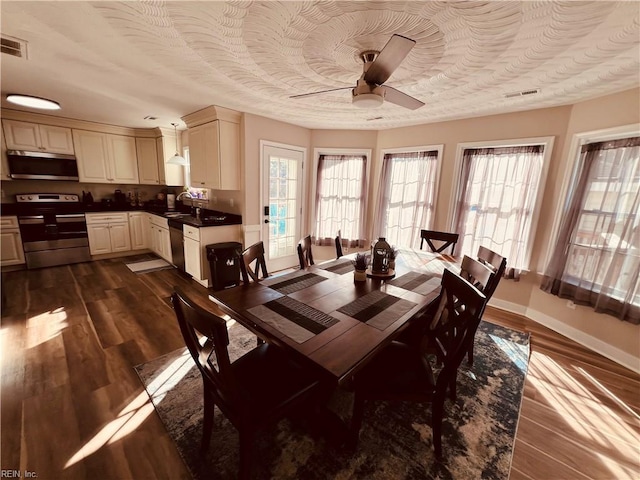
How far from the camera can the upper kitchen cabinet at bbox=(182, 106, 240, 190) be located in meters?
3.59

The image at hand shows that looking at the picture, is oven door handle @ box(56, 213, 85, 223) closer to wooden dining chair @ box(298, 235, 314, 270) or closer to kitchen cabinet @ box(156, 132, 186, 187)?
kitchen cabinet @ box(156, 132, 186, 187)

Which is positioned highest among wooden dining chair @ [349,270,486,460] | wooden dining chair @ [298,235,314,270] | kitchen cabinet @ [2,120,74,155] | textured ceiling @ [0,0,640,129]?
textured ceiling @ [0,0,640,129]

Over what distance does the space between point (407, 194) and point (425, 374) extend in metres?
3.15

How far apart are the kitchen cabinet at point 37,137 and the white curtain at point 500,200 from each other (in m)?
6.47

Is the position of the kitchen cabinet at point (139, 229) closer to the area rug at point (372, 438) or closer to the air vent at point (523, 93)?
the area rug at point (372, 438)

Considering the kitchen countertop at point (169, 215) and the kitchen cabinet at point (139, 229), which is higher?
the kitchen countertop at point (169, 215)

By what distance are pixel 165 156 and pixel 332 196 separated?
3.41 meters

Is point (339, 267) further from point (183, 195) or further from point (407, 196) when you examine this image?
point (183, 195)

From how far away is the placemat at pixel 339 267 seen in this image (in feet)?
7.66

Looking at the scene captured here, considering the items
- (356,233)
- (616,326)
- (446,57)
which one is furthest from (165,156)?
(616,326)

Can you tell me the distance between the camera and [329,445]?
157 centimetres

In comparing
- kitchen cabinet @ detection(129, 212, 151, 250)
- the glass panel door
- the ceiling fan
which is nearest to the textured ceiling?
the ceiling fan

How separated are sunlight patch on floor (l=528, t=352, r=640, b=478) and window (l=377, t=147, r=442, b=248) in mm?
2231

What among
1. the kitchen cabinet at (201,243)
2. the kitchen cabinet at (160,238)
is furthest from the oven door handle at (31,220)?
the kitchen cabinet at (201,243)
